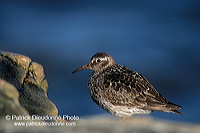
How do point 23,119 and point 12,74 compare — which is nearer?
point 23,119

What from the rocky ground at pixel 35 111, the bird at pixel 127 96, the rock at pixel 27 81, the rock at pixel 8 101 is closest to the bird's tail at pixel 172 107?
the bird at pixel 127 96

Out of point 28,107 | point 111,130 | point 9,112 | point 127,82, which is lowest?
point 111,130

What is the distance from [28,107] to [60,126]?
110 inches

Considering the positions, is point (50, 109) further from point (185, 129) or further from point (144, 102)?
point (185, 129)

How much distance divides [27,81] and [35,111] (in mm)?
1543

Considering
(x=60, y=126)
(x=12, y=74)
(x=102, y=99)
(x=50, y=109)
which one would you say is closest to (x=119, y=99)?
(x=102, y=99)

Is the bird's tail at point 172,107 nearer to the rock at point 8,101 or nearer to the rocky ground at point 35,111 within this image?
the rocky ground at point 35,111

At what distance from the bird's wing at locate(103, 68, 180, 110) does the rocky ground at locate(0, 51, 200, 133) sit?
1.98m

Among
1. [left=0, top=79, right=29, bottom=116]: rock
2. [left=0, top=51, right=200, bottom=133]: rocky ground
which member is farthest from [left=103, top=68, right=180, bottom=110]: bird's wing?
[left=0, top=79, right=29, bottom=116]: rock

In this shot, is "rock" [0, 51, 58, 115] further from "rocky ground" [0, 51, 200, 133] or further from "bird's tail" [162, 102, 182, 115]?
"bird's tail" [162, 102, 182, 115]

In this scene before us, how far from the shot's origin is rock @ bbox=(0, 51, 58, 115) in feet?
36.7

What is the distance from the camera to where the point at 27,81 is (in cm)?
1220

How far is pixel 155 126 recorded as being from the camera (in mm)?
9094

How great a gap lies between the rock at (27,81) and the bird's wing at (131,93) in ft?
6.66
